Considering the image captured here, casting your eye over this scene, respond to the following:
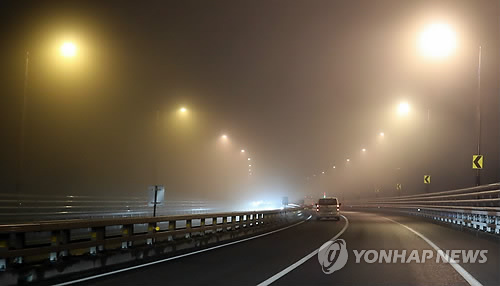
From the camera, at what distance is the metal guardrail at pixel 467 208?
23.2m

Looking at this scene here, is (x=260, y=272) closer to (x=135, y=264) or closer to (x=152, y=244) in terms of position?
(x=135, y=264)

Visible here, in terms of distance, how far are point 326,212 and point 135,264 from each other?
99.9ft

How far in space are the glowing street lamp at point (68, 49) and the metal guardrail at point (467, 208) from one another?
19543 millimetres

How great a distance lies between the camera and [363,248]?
59.8ft

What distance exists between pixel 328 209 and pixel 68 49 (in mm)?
25537

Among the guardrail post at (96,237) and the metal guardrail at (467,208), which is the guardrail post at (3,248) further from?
the metal guardrail at (467,208)

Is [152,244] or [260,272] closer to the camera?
[260,272]

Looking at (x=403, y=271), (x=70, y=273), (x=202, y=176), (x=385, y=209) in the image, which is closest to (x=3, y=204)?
(x=70, y=273)

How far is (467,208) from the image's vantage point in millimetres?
28406

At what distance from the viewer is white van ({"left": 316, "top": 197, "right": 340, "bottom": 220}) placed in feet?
141

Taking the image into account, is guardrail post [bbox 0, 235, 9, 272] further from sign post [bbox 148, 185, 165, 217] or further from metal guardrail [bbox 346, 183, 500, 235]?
metal guardrail [bbox 346, 183, 500, 235]

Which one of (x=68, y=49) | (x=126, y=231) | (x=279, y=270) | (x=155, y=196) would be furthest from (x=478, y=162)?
(x=68, y=49)

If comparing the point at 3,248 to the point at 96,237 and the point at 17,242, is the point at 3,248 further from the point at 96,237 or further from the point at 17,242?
the point at 96,237

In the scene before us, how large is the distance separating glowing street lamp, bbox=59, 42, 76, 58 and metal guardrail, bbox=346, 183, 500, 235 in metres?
19.5
